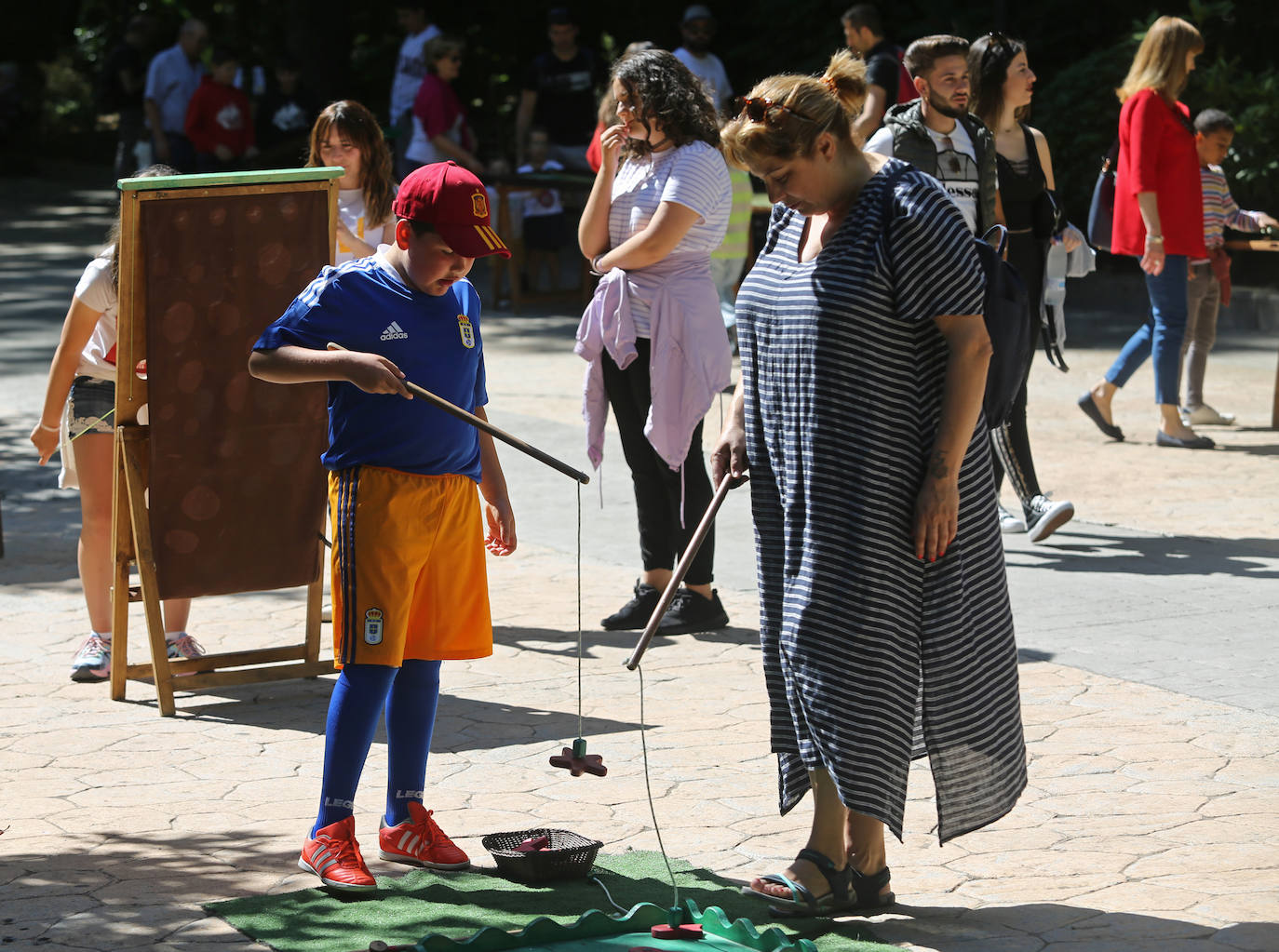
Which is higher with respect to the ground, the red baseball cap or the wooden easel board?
the red baseball cap

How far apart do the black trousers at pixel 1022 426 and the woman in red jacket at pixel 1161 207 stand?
2033 millimetres

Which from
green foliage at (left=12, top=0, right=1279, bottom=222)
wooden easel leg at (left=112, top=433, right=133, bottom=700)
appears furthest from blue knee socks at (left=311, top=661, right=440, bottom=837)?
green foliage at (left=12, top=0, right=1279, bottom=222)

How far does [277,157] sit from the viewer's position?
66.7ft

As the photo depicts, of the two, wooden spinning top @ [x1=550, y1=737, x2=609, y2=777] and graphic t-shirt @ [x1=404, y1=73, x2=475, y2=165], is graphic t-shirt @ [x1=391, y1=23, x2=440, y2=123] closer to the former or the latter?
graphic t-shirt @ [x1=404, y1=73, x2=475, y2=165]

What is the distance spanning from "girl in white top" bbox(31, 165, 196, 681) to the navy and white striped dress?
9.38ft

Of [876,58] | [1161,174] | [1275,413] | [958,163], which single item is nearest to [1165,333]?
[1161,174]

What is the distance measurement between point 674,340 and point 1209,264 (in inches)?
209

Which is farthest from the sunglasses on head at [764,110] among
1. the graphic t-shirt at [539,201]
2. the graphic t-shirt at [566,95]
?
the graphic t-shirt at [566,95]

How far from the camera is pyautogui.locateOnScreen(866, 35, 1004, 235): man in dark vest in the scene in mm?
7359

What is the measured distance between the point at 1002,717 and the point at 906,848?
0.66 m

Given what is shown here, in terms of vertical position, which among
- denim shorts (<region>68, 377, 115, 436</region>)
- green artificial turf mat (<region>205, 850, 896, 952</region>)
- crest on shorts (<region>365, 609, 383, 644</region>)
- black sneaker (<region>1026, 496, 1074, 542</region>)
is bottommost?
green artificial turf mat (<region>205, 850, 896, 952</region>)

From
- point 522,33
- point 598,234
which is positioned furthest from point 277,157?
point 598,234

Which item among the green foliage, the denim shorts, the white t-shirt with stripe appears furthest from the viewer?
the green foliage

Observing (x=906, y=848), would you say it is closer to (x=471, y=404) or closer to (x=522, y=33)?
(x=471, y=404)
